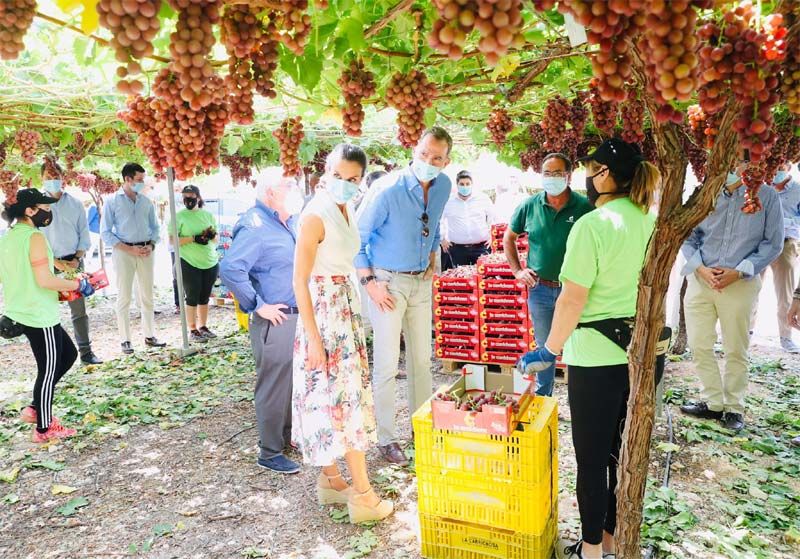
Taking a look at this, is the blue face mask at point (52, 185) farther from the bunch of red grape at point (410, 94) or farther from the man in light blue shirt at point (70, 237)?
the bunch of red grape at point (410, 94)

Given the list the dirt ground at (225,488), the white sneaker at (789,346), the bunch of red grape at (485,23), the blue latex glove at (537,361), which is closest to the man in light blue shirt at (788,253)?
the white sneaker at (789,346)

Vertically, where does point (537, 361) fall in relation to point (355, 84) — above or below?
below

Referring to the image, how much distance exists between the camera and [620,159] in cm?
251

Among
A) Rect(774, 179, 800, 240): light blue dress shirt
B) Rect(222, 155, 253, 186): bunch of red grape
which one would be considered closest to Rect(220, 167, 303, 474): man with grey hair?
Rect(774, 179, 800, 240): light blue dress shirt

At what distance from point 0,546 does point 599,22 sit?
4013 mm

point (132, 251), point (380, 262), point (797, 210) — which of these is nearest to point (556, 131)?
point (380, 262)

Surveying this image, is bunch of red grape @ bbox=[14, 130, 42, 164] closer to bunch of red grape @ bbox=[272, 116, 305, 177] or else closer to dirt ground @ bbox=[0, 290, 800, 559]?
dirt ground @ bbox=[0, 290, 800, 559]

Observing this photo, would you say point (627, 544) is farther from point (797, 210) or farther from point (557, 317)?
point (797, 210)

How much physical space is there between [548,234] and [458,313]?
6.37ft

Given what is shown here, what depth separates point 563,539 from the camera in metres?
3.00

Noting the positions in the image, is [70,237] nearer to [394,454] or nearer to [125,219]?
[125,219]

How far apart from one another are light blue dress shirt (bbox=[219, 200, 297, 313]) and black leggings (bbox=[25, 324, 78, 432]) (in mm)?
1674

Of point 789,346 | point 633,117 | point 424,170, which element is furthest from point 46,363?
point 789,346

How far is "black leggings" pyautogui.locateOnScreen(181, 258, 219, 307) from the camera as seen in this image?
25.9ft
